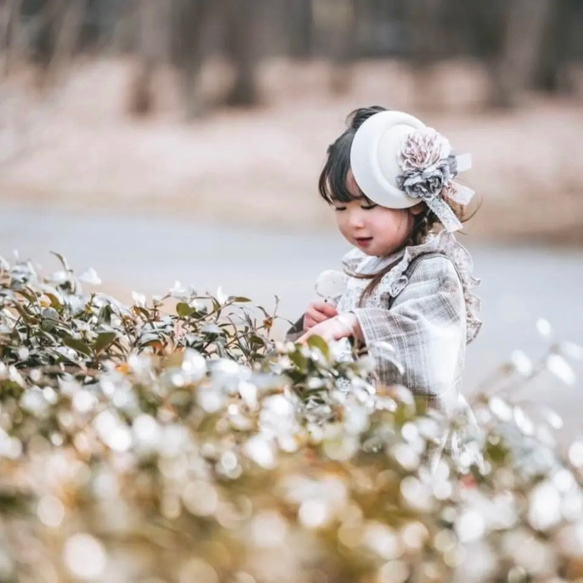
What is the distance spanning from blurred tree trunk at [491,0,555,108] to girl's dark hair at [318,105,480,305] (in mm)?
14419

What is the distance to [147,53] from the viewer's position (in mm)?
17594

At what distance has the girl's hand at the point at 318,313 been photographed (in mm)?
2613

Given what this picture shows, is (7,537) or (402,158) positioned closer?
(7,537)

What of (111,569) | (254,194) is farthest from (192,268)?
(111,569)

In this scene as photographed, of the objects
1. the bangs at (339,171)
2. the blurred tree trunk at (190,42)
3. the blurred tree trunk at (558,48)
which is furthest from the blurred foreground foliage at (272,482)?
the blurred tree trunk at (558,48)

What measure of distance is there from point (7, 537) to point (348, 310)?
136 centimetres

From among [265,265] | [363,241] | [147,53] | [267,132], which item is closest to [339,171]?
[363,241]

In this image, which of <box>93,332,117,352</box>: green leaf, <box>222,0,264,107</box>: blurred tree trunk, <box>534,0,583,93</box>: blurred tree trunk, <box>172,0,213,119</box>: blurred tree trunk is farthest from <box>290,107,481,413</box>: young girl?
<box>534,0,583,93</box>: blurred tree trunk

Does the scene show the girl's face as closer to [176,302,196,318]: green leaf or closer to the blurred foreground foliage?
[176,302,196,318]: green leaf

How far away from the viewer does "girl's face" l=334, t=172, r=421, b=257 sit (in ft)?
8.59

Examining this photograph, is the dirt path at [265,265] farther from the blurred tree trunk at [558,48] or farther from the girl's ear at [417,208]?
the blurred tree trunk at [558,48]

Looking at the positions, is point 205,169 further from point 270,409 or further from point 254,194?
point 270,409

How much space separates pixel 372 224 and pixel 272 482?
3.58 ft

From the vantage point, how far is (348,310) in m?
2.69
